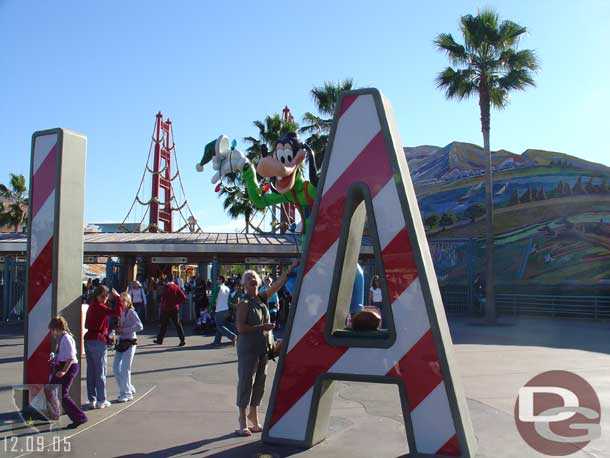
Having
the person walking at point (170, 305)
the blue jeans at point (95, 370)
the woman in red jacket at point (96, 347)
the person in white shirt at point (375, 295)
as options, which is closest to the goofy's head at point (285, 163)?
the woman in red jacket at point (96, 347)

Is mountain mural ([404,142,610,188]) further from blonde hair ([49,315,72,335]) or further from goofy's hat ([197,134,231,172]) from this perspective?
blonde hair ([49,315,72,335])

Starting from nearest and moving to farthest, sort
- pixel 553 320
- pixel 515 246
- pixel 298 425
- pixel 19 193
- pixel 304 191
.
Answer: pixel 298 425 → pixel 304 191 → pixel 553 320 → pixel 515 246 → pixel 19 193

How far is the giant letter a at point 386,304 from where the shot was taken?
4.58 meters

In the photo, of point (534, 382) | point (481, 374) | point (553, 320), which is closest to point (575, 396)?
point (534, 382)

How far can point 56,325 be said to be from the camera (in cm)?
579

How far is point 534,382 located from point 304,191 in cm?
456

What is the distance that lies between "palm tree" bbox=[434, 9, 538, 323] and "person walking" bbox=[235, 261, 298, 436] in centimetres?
1427

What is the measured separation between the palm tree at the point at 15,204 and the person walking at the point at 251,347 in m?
37.8

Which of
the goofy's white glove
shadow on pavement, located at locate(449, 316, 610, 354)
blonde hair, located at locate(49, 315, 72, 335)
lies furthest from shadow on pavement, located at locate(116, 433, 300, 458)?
shadow on pavement, located at locate(449, 316, 610, 354)

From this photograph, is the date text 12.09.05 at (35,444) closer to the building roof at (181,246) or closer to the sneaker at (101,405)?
the sneaker at (101,405)

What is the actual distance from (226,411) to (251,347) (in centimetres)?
148

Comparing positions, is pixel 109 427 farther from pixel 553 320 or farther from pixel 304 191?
pixel 553 320

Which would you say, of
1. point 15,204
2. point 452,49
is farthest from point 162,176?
point 452,49

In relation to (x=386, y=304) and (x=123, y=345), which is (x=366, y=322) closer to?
(x=386, y=304)
